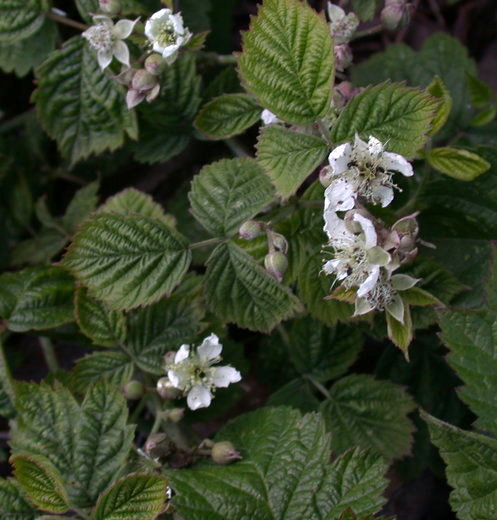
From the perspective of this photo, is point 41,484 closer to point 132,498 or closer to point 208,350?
point 132,498

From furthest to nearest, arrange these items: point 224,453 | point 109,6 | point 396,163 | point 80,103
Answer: point 80,103 < point 109,6 < point 224,453 < point 396,163

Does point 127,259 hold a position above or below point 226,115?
below

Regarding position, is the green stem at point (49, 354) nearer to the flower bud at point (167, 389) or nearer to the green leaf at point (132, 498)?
the flower bud at point (167, 389)

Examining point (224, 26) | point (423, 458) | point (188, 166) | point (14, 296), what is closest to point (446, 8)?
point (224, 26)

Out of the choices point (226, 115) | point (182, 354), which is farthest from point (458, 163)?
point (182, 354)

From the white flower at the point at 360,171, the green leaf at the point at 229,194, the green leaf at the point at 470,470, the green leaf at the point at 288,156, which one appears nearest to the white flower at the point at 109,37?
the green leaf at the point at 229,194

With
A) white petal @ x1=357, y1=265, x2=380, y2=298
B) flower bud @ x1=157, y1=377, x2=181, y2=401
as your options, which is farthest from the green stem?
white petal @ x1=357, y1=265, x2=380, y2=298
